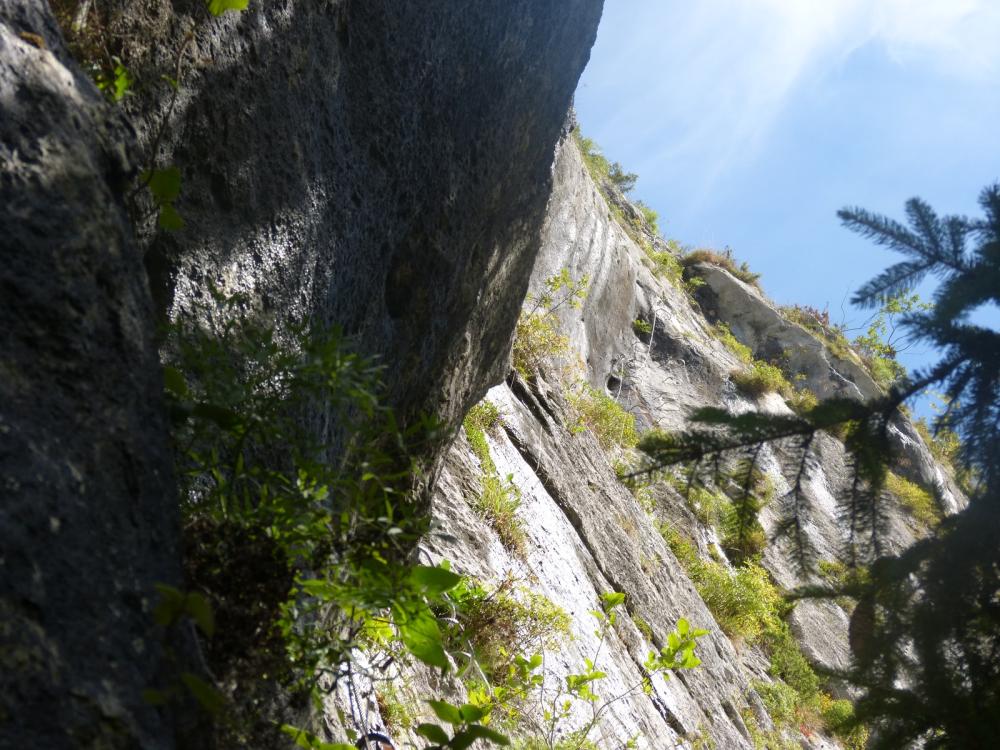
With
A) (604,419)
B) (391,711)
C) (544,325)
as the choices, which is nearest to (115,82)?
(391,711)

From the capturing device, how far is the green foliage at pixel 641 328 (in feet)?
47.6

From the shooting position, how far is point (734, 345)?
55.5 feet

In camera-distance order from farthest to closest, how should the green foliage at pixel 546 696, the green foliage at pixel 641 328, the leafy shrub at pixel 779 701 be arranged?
the green foliage at pixel 641 328, the leafy shrub at pixel 779 701, the green foliage at pixel 546 696

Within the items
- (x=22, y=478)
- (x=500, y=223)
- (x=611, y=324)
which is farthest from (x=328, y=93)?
(x=611, y=324)

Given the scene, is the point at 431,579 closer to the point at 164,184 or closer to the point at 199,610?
the point at 199,610

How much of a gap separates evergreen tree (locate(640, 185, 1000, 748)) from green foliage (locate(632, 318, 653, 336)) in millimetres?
12227

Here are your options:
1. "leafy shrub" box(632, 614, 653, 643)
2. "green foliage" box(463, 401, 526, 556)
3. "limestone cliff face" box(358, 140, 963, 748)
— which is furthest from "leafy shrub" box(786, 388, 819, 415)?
"green foliage" box(463, 401, 526, 556)

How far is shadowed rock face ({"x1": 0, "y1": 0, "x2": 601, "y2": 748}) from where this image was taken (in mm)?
1215

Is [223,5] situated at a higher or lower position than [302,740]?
higher

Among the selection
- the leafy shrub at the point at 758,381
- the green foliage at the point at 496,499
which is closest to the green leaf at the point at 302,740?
the green foliage at the point at 496,499

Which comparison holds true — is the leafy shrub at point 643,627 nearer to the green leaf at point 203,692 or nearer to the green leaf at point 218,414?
the green leaf at point 218,414

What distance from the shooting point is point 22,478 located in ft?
3.99

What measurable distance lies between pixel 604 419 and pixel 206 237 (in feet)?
26.7

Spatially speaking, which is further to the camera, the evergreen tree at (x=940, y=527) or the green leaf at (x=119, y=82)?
the green leaf at (x=119, y=82)
